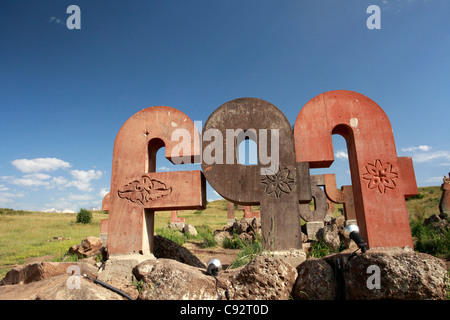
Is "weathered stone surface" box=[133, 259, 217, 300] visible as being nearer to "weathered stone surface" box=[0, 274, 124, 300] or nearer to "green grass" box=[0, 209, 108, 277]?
"weathered stone surface" box=[0, 274, 124, 300]

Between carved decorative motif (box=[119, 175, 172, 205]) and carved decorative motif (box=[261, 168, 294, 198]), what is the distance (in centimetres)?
177

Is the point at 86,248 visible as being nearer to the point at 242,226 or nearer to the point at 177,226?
the point at 242,226

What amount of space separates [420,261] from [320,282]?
1.01 m

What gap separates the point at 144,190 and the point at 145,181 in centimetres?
17

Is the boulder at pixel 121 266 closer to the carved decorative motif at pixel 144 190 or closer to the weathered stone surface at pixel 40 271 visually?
the weathered stone surface at pixel 40 271

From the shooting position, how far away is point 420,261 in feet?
9.11

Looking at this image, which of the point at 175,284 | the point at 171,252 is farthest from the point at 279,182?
the point at 171,252

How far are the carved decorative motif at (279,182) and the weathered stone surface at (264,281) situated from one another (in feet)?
5.27

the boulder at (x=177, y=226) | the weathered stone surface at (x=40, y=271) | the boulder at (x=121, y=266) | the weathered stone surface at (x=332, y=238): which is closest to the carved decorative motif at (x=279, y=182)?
the boulder at (x=121, y=266)

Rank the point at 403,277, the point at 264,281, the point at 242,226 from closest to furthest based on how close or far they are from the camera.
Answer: the point at 403,277
the point at 264,281
the point at 242,226

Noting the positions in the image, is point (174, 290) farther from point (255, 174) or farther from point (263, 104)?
point (263, 104)

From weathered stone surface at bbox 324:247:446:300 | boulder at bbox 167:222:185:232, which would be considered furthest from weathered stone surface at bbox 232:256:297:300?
boulder at bbox 167:222:185:232

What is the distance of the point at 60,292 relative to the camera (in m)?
2.75
